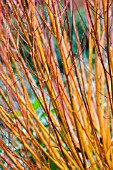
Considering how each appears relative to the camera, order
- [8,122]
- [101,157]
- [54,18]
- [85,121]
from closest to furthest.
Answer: [54,18], [101,157], [8,122], [85,121]

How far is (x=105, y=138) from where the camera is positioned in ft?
7.89

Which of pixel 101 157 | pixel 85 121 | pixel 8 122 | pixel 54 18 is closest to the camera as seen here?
pixel 54 18

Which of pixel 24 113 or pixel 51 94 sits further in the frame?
pixel 24 113

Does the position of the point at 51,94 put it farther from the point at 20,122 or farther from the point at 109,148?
the point at 109,148

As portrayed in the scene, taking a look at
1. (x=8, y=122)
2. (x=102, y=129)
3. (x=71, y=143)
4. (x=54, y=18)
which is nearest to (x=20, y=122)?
(x=8, y=122)

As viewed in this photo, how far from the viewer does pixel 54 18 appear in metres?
2.01

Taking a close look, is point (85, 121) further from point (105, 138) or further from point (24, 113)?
point (24, 113)

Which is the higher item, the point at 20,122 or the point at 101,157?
the point at 20,122

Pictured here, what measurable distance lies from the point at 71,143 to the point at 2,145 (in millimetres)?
416

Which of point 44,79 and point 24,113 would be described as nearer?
point 44,79

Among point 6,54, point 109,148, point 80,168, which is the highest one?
point 6,54

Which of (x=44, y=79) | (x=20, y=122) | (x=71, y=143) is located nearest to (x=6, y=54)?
(x=44, y=79)

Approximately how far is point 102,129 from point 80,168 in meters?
0.33

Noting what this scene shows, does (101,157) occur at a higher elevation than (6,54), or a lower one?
lower
